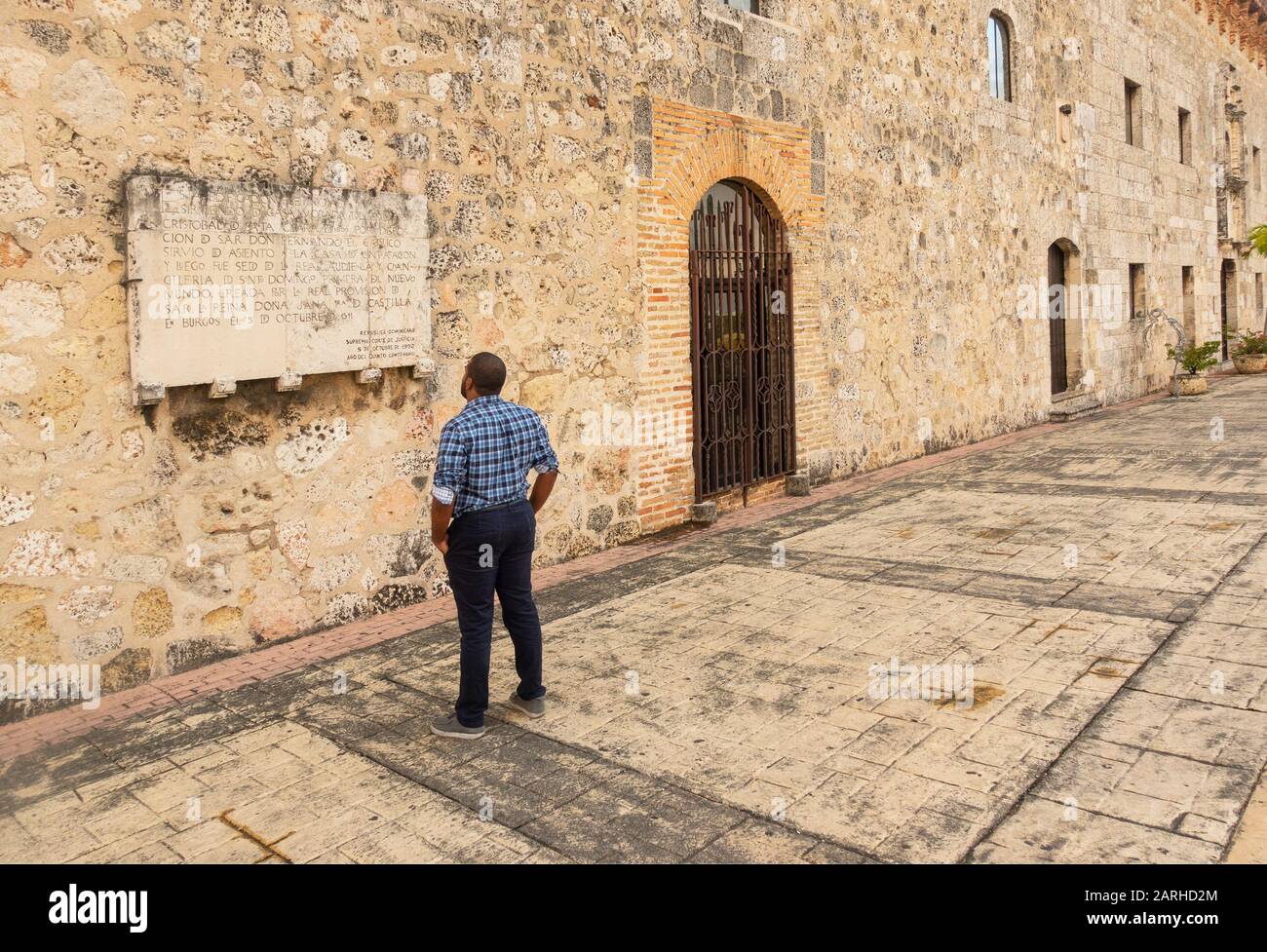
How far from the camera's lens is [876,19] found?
10141 mm

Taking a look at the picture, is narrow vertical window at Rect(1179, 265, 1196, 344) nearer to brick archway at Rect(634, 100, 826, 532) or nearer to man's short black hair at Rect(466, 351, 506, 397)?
brick archway at Rect(634, 100, 826, 532)

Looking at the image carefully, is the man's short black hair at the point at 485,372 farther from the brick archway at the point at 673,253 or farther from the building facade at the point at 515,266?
the brick archway at the point at 673,253

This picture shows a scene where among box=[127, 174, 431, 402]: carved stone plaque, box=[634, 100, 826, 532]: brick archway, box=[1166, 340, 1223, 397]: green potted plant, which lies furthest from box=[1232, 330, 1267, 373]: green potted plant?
box=[127, 174, 431, 402]: carved stone plaque

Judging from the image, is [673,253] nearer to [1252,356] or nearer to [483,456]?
[483,456]

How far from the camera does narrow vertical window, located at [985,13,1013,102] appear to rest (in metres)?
12.7

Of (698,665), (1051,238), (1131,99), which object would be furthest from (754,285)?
(1131,99)

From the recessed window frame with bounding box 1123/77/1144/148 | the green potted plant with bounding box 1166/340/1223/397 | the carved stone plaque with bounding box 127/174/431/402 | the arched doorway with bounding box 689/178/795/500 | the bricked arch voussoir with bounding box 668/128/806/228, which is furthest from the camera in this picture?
the recessed window frame with bounding box 1123/77/1144/148

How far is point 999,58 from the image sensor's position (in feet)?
42.8

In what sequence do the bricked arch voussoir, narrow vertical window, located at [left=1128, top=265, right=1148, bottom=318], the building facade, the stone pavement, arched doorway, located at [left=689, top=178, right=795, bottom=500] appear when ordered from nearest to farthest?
the stone pavement
the building facade
the bricked arch voussoir
arched doorway, located at [left=689, top=178, right=795, bottom=500]
narrow vertical window, located at [left=1128, top=265, right=1148, bottom=318]

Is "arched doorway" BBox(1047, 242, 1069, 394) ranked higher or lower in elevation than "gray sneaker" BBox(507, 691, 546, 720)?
higher

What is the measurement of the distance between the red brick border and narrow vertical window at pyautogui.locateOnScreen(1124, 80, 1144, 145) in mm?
13201

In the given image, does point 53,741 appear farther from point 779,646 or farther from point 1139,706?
point 1139,706

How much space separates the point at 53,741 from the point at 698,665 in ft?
9.04
